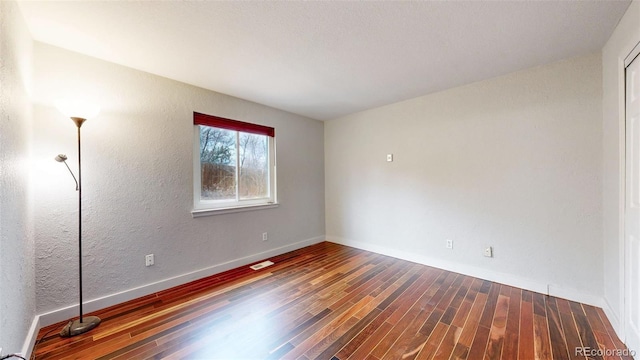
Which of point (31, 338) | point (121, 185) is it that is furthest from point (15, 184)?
point (31, 338)

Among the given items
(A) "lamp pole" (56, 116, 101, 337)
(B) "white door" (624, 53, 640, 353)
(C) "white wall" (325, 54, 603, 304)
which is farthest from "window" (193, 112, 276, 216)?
(B) "white door" (624, 53, 640, 353)

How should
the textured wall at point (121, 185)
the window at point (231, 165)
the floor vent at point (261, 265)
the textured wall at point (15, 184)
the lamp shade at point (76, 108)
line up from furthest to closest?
1. the floor vent at point (261, 265)
2. the window at point (231, 165)
3. the textured wall at point (121, 185)
4. the lamp shade at point (76, 108)
5. the textured wall at point (15, 184)

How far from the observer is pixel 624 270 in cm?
164

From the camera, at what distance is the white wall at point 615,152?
1.62 metres

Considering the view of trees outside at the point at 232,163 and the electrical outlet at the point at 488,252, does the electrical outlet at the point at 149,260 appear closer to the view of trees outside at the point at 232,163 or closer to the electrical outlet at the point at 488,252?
the view of trees outside at the point at 232,163

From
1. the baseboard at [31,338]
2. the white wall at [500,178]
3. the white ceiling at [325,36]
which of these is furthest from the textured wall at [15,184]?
the white wall at [500,178]

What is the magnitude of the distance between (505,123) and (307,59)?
2242 millimetres

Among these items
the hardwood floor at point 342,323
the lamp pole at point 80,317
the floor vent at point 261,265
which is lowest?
the hardwood floor at point 342,323

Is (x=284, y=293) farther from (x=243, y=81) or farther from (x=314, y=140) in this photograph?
(x=314, y=140)

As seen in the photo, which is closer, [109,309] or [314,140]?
[109,309]

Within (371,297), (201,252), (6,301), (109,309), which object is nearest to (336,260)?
(371,297)

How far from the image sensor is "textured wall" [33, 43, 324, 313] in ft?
6.31

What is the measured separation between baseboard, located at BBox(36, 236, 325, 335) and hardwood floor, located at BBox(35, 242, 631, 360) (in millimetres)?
76

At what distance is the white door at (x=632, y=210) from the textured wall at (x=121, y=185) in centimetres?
347
